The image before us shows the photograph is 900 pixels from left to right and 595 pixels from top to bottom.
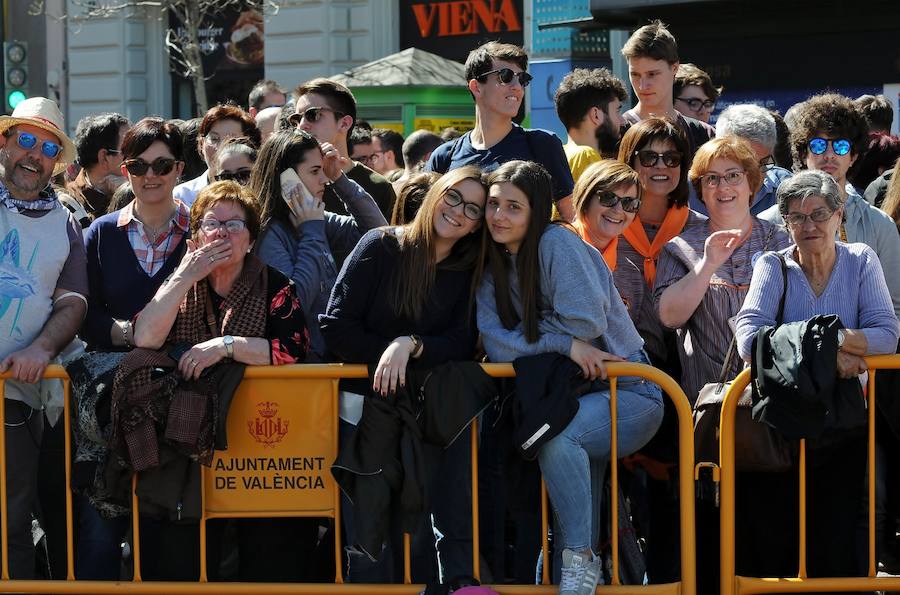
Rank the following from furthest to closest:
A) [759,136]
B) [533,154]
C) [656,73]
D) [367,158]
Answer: [367,158], [656,73], [759,136], [533,154]

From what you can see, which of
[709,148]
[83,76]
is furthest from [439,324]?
[83,76]

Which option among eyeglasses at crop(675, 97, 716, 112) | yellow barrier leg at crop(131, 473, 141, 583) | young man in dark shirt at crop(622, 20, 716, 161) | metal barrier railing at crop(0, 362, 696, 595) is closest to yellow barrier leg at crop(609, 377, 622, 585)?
metal barrier railing at crop(0, 362, 696, 595)

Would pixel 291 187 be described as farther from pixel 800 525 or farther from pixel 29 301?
pixel 800 525

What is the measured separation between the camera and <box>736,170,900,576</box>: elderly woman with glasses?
510cm

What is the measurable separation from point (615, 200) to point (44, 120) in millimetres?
2536

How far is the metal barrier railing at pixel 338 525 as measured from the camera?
4.96m

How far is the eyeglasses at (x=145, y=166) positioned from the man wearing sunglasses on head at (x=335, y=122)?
1.08m

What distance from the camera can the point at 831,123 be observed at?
6324 millimetres

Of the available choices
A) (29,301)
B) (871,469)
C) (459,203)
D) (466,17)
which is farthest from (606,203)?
(466,17)

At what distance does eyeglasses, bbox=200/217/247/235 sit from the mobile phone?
1.77 feet

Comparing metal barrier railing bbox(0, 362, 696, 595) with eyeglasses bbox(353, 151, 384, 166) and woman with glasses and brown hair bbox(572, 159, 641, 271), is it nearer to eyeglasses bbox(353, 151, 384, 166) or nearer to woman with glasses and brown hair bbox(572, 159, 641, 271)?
woman with glasses and brown hair bbox(572, 159, 641, 271)

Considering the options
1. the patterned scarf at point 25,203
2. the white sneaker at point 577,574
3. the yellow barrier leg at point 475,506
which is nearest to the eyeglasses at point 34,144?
the patterned scarf at point 25,203

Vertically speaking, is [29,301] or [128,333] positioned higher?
[29,301]

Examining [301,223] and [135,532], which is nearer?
[135,532]
